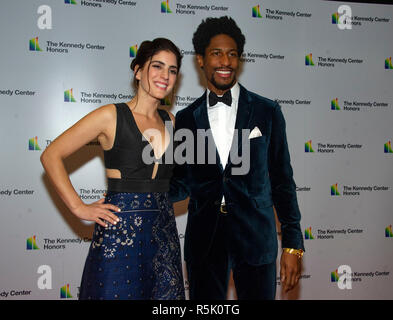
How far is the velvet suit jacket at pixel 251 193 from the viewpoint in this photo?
6.07 feet

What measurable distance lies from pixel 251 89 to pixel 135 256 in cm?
221

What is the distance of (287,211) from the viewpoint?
74.5 inches

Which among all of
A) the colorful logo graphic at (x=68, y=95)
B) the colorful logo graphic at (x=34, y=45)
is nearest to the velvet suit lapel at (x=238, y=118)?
the colorful logo graphic at (x=68, y=95)

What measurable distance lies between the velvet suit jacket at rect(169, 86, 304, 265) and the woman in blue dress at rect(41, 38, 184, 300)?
0.55 ft

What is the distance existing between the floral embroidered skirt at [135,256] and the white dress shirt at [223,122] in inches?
16.9

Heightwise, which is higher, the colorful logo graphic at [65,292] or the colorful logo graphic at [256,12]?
the colorful logo graphic at [256,12]

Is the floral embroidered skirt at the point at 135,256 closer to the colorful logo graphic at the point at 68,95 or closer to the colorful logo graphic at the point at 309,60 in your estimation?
the colorful logo graphic at the point at 68,95

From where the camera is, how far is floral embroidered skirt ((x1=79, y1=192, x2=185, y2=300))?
1627 mm

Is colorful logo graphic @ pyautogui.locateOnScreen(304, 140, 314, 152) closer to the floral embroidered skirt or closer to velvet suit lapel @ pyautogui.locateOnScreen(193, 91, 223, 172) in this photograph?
velvet suit lapel @ pyautogui.locateOnScreen(193, 91, 223, 172)

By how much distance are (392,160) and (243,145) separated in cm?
244

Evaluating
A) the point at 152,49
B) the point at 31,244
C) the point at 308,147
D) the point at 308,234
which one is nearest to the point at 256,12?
the point at 308,147

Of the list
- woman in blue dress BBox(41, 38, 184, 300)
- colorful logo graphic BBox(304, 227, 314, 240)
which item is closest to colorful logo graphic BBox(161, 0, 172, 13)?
woman in blue dress BBox(41, 38, 184, 300)

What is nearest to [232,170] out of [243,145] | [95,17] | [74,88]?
[243,145]

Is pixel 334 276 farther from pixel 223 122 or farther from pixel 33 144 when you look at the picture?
pixel 33 144
